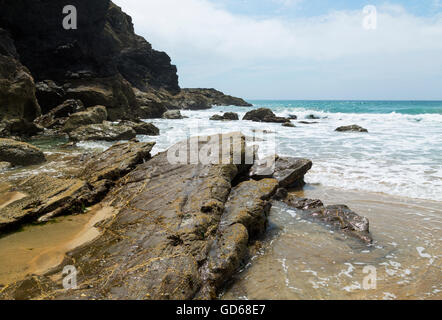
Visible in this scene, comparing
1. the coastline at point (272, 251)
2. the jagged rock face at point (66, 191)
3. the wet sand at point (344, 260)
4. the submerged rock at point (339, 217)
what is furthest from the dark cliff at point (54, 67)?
the wet sand at point (344, 260)

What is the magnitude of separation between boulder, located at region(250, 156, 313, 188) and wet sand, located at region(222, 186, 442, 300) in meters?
1.36

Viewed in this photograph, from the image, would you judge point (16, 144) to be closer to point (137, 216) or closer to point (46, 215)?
point (46, 215)

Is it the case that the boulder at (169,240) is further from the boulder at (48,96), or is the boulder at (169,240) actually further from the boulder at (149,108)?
the boulder at (149,108)

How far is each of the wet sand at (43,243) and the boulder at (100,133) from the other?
10.3m

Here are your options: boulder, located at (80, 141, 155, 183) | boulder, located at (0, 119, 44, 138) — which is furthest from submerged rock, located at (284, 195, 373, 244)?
boulder, located at (0, 119, 44, 138)

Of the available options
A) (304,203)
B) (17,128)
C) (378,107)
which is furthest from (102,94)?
(378,107)

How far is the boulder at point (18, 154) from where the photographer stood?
834cm

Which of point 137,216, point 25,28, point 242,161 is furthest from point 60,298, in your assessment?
point 25,28

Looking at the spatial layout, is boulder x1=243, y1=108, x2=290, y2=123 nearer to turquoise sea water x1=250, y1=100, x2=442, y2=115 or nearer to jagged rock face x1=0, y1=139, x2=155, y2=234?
jagged rock face x1=0, y1=139, x2=155, y2=234

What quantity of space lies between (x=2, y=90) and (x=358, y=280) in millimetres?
17389

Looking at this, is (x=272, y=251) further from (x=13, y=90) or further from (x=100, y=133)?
(x=13, y=90)

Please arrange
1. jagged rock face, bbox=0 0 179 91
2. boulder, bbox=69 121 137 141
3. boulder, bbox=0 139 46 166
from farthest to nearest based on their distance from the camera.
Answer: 1. jagged rock face, bbox=0 0 179 91
2. boulder, bbox=69 121 137 141
3. boulder, bbox=0 139 46 166

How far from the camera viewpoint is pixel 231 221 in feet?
13.3

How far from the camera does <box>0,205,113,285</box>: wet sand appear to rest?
3131 mm
